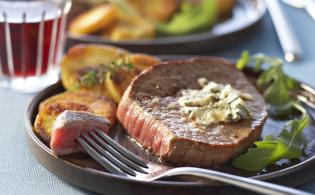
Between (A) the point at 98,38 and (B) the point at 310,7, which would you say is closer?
(A) the point at 98,38

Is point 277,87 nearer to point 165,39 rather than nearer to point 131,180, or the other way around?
point 165,39

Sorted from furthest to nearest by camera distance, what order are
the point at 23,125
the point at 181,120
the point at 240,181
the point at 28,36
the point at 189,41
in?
the point at 189,41
the point at 28,36
the point at 23,125
the point at 181,120
the point at 240,181

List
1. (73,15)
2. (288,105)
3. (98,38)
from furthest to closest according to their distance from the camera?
1. (73,15)
2. (98,38)
3. (288,105)

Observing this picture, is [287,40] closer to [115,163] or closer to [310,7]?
[310,7]

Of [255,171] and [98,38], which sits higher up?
[255,171]

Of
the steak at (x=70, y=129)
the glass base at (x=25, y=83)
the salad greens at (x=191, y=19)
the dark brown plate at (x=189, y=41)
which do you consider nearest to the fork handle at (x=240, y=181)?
the steak at (x=70, y=129)

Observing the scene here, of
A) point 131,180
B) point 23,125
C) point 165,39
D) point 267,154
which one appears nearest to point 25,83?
point 23,125

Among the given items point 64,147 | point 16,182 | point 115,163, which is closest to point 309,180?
point 115,163

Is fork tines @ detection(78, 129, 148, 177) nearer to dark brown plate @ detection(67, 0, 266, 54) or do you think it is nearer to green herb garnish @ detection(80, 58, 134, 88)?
green herb garnish @ detection(80, 58, 134, 88)
